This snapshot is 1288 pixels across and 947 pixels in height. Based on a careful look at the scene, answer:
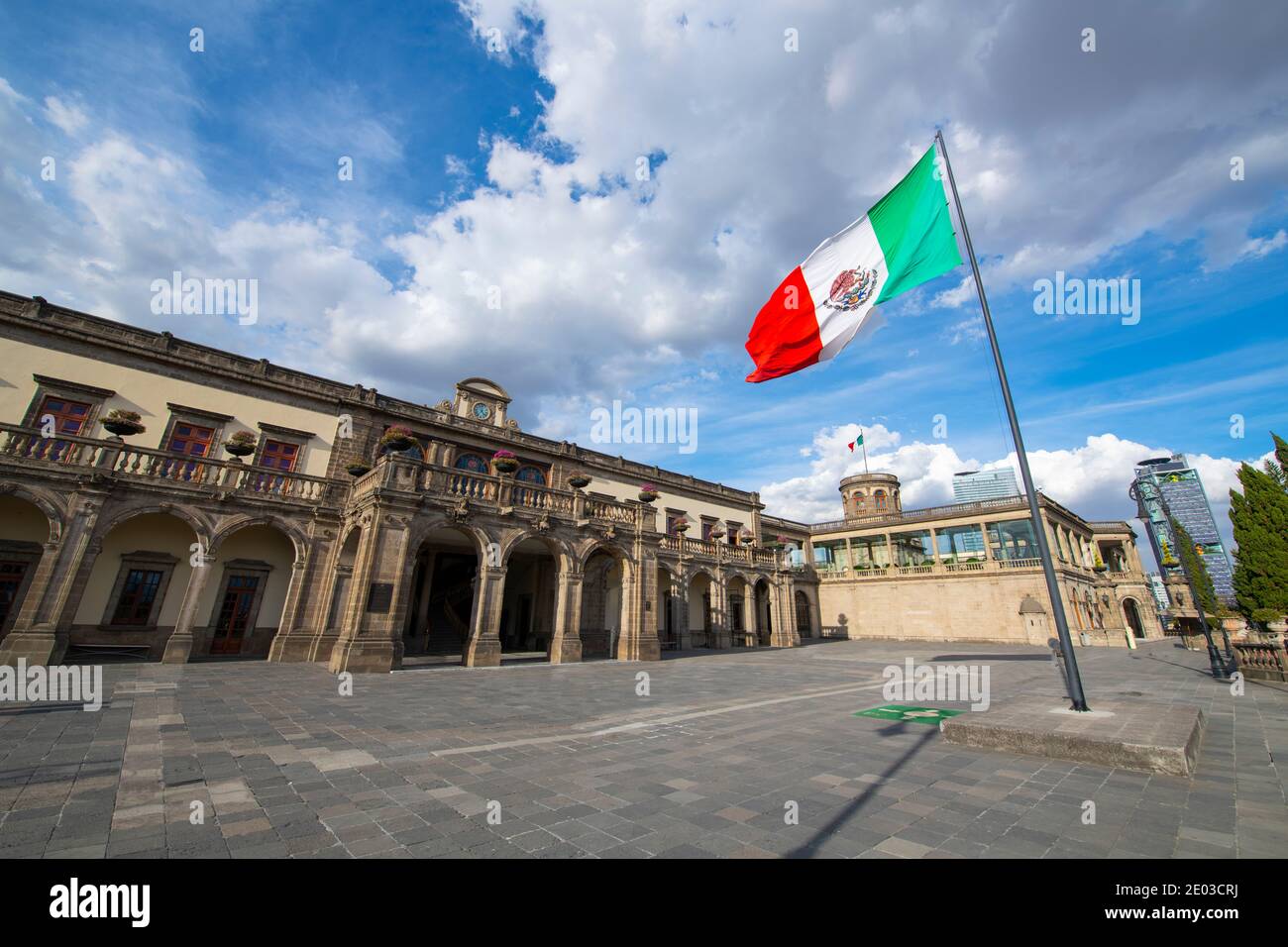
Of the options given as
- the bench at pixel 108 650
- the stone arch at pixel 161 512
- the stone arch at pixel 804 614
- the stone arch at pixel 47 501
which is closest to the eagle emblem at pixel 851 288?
the stone arch at pixel 161 512

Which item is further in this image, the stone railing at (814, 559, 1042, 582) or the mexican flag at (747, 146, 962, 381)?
the stone railing at (814, 559, 1042, 582)

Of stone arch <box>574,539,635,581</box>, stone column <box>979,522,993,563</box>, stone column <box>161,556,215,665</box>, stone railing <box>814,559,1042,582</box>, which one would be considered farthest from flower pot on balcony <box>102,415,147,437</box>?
stone column <box>979,522,993,563</box>

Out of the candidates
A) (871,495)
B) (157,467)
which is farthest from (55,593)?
(871,495)

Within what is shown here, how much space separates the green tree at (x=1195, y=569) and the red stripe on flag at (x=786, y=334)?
53.6 feet

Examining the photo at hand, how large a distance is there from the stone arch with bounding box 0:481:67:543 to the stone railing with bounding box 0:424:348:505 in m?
0.60

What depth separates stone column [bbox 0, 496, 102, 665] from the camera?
12.8 meters

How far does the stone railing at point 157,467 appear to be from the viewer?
14398 mm

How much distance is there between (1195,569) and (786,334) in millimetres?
24603

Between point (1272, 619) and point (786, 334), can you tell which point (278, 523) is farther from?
point (1272, 619)

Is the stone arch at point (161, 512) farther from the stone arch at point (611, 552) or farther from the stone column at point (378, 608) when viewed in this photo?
the stone arch at point (611, 552)

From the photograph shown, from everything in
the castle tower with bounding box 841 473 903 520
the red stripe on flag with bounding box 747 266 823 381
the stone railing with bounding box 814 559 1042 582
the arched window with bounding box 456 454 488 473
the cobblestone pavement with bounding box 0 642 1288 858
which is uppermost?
the castle tower with bounding box 841 473 903 520

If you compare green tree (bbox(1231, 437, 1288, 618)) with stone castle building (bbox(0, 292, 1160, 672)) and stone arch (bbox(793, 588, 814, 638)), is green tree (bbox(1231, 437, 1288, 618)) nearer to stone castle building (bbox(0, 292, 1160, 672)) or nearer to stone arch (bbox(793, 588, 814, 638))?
stone castle building (bbox(0, 292, 1160, 672))
